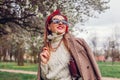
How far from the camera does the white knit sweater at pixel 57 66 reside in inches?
159

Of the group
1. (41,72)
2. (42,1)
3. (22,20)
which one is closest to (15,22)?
(22,20)

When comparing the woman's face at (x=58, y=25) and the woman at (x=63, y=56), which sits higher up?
the woman's face at (x=58, y=25)

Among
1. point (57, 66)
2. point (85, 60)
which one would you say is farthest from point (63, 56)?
point (85, 60)

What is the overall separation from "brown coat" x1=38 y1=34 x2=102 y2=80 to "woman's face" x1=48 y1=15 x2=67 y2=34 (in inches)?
6.9

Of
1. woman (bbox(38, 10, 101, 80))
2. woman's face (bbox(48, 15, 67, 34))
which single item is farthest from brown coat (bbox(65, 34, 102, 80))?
woman's face (bbox(48, 15, 67, 34))

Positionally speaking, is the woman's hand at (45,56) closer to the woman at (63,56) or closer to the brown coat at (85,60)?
the woman at (63,56)

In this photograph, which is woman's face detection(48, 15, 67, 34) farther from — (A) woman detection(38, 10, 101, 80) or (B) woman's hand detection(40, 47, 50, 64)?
(B) woman's hand detection(40, 47, 50, 64)

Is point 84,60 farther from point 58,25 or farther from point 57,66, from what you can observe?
point 58,25

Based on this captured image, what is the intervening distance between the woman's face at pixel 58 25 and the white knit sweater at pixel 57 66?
0.08 m

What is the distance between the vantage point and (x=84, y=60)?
4.07 meters

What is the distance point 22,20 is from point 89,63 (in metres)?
19.2

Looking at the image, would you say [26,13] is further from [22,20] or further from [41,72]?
[41,72]

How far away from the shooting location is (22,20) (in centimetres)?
2306

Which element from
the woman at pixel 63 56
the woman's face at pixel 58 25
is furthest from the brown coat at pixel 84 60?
the woman's face at pixel 58 25
